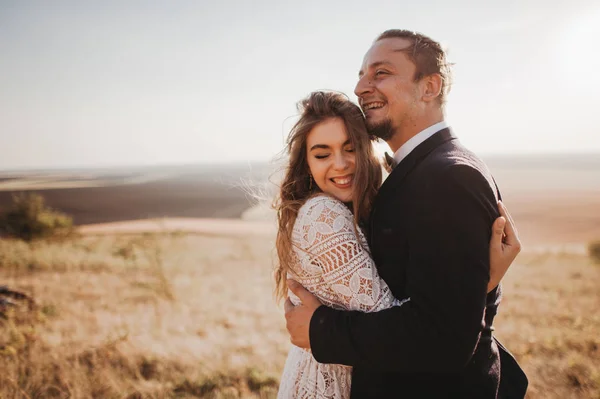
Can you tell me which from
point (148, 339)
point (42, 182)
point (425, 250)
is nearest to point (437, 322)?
point (425, 250)

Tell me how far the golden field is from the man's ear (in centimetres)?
141

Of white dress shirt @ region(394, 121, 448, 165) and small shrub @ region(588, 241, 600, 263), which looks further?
small shrub @ region(588, 241, 600, 263)

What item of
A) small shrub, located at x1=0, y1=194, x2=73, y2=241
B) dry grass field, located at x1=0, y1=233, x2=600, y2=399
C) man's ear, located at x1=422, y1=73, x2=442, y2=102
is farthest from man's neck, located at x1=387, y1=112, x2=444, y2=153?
small shrub, located at x1=0, y1=194, x2=73, y2=241

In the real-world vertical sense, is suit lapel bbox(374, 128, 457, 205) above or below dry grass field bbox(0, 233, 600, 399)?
above

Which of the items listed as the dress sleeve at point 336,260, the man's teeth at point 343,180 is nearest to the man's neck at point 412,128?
the man's teeth at point 343,180

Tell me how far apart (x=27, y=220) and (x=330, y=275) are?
24666mm

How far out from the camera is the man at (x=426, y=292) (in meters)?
1.41

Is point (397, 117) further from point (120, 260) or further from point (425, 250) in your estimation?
point (120, 260)

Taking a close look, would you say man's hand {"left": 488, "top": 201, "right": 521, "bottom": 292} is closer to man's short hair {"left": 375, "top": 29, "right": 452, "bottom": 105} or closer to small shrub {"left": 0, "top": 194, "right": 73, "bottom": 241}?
man's short hair {"left": 375, "top": 29, "right": 452, "bottom": 105}

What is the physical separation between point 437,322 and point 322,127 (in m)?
1.35

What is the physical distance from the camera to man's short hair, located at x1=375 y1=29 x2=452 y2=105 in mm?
2432

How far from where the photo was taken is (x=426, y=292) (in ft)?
4.69

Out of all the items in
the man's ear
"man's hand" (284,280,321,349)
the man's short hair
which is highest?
the man's short hair

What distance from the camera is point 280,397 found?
2.24m
